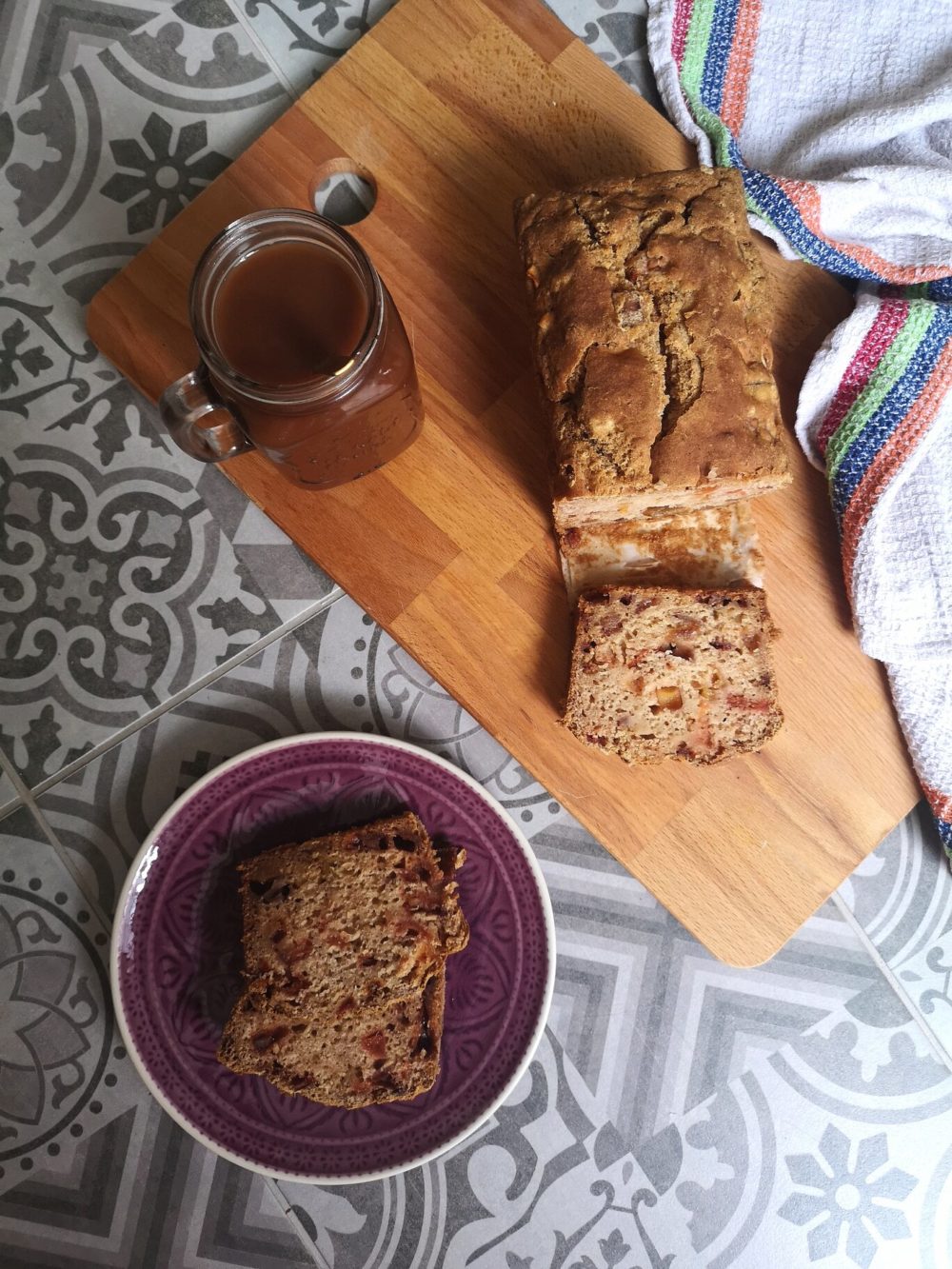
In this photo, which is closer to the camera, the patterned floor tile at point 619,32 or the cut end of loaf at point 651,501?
the cut end of loaf at point 651,501

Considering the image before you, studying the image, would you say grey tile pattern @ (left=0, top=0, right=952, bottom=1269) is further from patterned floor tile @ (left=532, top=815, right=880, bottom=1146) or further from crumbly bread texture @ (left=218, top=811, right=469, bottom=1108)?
crumbly bread texture @ (left=218, top=811, right=469, bottom=1108)

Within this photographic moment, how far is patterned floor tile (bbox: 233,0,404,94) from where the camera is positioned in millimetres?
1626

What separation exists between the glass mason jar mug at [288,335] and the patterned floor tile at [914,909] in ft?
3.91

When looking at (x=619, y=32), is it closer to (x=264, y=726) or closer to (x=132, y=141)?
(x=132, y=141)

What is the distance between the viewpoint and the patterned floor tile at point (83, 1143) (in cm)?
161

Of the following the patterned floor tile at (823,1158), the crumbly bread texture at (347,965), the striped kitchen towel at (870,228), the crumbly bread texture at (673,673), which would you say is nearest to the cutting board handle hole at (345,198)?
the striped kitchen towel at (870,228)

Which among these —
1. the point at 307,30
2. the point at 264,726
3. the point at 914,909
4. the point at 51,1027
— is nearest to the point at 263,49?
the point at 307,30

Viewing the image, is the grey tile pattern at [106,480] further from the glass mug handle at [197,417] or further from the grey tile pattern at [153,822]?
the glass mug handle at [197,417]

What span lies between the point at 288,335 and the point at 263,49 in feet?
2.72

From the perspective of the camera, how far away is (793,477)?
4.93 feet

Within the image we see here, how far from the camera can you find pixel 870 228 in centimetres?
146

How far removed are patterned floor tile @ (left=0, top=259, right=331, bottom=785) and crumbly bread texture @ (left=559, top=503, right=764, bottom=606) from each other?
0.46 m

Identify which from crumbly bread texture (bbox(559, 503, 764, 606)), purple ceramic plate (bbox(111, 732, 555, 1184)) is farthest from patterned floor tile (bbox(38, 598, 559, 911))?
crumbly bread texture (bbox(559, 503, 764, 606))

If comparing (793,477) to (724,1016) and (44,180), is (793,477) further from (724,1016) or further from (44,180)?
(44,180)
